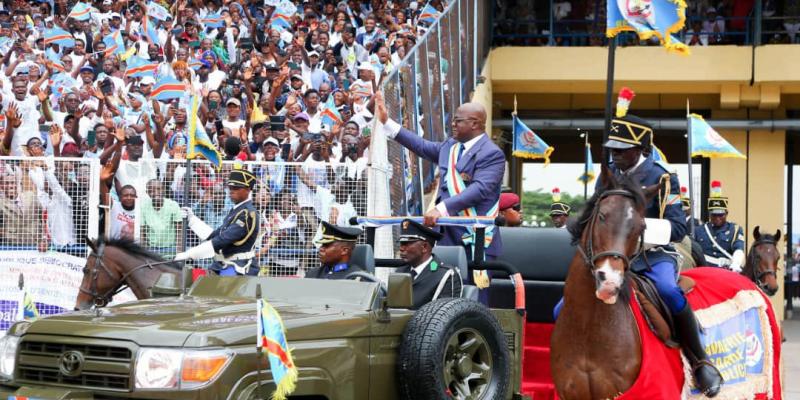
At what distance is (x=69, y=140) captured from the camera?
15.2 metres

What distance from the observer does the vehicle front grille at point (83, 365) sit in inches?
211

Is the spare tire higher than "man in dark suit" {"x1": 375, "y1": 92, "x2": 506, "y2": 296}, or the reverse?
"man in dark suit" {"x1": 375, "y1": 92, "x2": 506, "y2": 296}

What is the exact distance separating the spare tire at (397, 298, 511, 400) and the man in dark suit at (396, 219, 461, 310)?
554mm

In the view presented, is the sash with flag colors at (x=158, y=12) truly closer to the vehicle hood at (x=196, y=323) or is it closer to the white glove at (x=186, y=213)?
the white glove at (x=186, y=213)

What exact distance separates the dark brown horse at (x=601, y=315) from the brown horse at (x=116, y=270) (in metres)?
4.85

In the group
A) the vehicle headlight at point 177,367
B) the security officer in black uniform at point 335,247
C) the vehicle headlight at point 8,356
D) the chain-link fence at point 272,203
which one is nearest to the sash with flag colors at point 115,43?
the chain-link fence at point 272,203

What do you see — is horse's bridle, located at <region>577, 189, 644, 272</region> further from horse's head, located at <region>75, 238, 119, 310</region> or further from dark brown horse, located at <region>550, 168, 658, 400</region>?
horse's head, located at <region>75, 238, 119, 310</region>

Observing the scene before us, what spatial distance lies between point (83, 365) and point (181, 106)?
11057 mm

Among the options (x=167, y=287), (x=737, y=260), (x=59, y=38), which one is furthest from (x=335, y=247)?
(x=59, y=38)

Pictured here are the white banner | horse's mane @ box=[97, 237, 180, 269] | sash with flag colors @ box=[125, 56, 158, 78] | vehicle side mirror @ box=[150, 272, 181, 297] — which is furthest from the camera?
sash with flag colors @ box=[125, 56, 158, 78]

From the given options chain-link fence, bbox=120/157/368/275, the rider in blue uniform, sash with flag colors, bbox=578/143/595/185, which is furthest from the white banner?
sash with flag colors, bbox=578/143/595/185

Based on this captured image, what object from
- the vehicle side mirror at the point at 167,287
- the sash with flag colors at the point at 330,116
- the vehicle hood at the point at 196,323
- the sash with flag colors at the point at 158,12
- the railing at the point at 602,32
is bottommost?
the vehicle hood at the point at 196,323

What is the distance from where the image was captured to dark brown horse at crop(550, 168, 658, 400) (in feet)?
20.3

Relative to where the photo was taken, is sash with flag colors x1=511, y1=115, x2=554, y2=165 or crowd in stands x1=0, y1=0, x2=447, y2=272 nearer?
crowd in stands x1=0, y1=0, x2=447, y2=272
